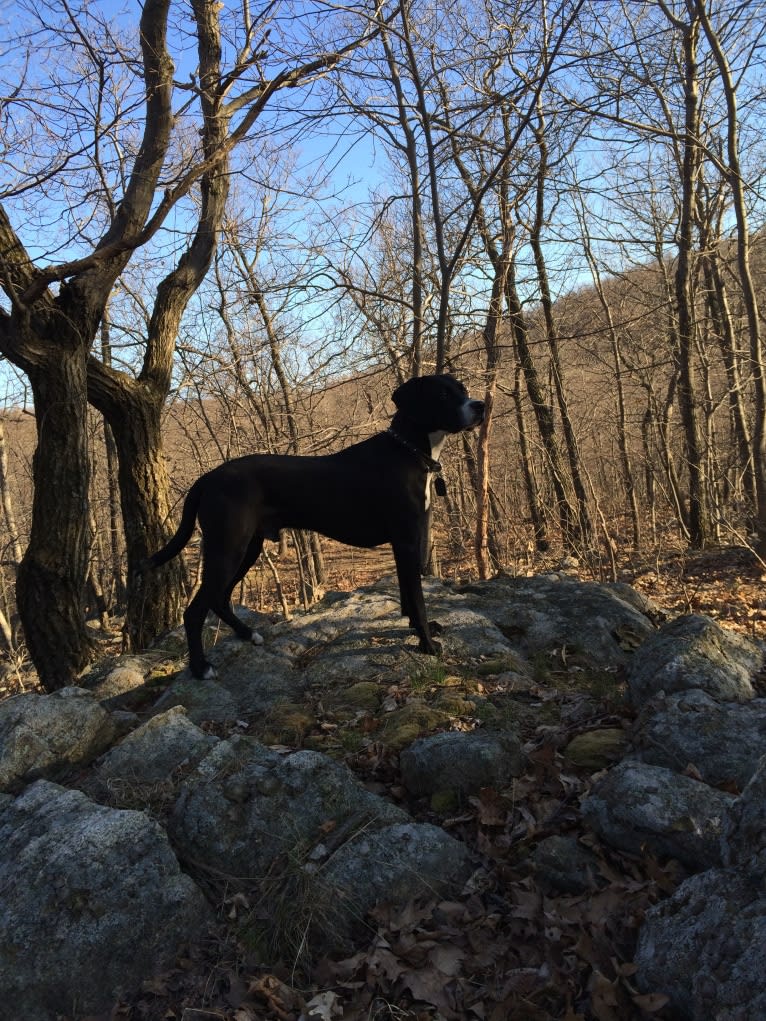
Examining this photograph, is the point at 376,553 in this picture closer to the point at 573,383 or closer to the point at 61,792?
the point at 573,383

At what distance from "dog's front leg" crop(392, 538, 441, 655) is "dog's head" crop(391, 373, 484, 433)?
2.94 feet

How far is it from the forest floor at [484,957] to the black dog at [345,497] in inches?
83.3

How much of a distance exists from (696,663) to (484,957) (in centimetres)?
211

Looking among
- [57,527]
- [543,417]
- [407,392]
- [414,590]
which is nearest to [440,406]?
[407,392]

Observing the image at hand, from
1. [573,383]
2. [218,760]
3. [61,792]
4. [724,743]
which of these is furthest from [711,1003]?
[573,383]

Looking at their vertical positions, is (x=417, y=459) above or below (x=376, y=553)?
above

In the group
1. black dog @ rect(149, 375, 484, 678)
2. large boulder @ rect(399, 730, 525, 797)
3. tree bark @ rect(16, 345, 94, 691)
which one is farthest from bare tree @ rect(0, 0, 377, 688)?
large boulder @ rect(399, 730, 525, 797)

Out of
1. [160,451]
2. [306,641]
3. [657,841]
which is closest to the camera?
[657,841]

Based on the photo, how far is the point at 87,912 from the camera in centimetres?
270

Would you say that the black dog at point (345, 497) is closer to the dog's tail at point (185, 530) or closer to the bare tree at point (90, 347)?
the dog's tail at point (185, 530)

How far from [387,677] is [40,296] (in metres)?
4.91

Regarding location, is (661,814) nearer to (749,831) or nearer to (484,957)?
(749,831)

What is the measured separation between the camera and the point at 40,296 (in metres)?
6.46

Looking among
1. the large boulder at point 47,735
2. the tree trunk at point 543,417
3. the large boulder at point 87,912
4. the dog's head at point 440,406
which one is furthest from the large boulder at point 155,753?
the tree trunk at point 543,417
